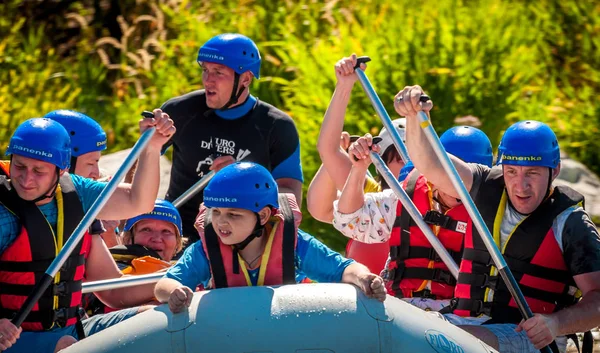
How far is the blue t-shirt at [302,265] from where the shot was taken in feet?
18.4

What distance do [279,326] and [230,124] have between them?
2.64m

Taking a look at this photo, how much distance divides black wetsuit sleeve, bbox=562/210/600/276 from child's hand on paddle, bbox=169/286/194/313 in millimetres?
1796

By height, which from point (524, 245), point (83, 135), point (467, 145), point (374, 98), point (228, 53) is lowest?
point (524, 245)

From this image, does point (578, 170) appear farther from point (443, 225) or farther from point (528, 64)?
point (443, 225)

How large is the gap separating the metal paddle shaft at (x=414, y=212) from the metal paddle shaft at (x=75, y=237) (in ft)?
3.78

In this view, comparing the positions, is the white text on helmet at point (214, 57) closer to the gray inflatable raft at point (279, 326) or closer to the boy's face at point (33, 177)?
the boy's face at point (33, 177)

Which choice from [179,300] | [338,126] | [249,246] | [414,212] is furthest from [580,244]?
[179,300]

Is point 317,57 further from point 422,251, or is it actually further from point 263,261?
point 263,261

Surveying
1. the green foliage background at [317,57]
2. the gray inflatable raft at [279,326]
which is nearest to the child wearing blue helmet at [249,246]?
the gray inflatable raft at [279,326]

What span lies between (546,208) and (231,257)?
1501mm

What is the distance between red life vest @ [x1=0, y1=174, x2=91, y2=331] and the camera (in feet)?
19.0

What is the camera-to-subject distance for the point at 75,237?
5.70 metres

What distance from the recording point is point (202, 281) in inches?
226

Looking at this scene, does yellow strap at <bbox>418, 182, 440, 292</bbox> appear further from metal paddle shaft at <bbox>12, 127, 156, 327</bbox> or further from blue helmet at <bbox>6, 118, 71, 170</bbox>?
blue helmet at <bbox>6, 118, 71, 170</bbox>
